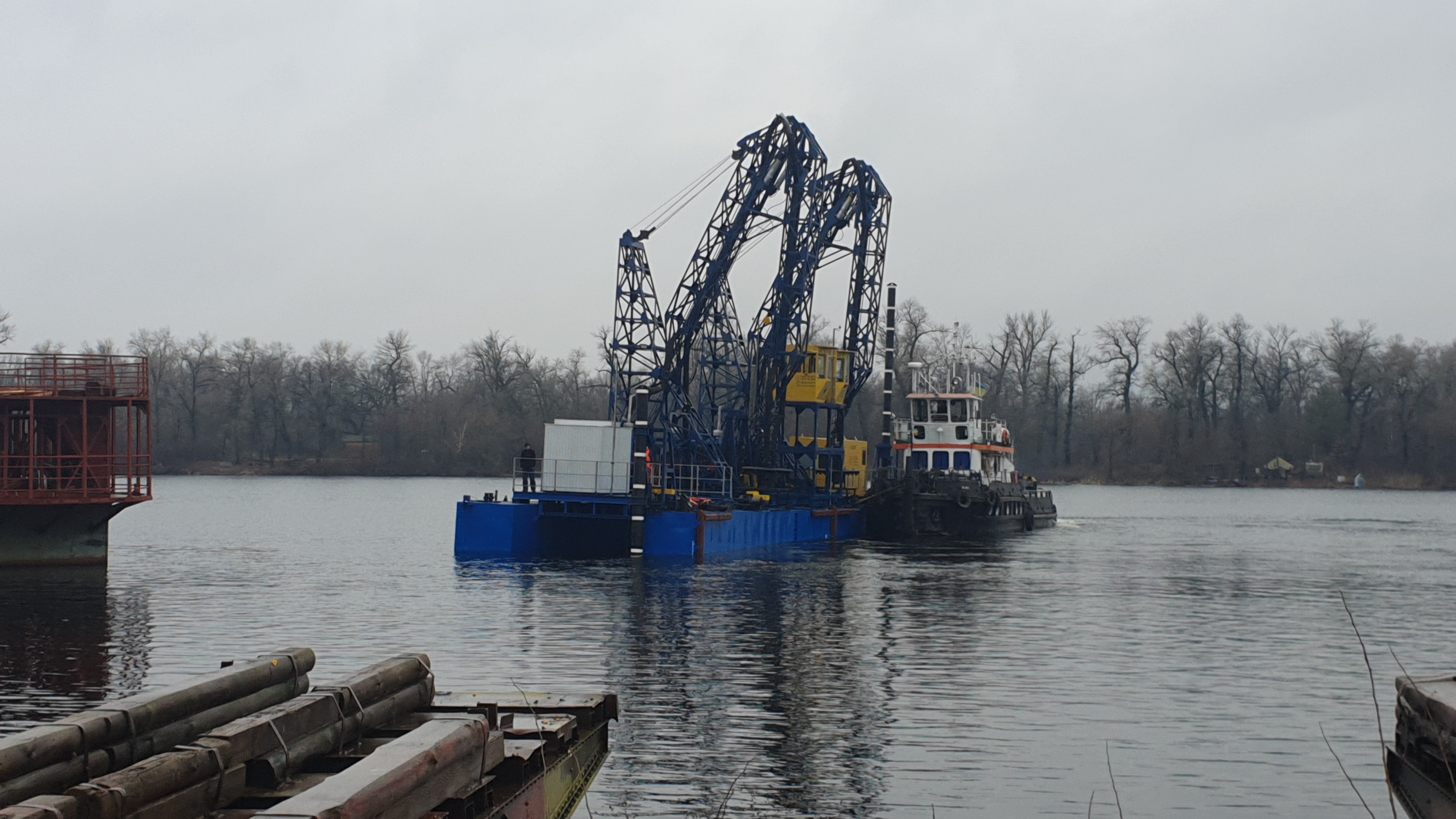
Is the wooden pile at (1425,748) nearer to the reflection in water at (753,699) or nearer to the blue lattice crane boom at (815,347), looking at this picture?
the reflection in water at (753,699)

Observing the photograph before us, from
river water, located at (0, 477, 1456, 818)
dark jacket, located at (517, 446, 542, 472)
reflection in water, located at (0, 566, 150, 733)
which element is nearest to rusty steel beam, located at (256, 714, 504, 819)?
river water, located at (0, 477, 1456, 818)

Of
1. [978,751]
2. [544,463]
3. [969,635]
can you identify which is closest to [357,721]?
[978,751]

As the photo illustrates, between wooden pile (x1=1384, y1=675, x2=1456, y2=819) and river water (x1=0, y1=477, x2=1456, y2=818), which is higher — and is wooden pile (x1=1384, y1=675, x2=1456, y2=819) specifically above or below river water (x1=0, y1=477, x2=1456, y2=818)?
above

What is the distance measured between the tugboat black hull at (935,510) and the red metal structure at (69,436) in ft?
91.6

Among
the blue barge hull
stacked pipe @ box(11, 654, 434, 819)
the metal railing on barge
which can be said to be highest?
the metal railing on barge

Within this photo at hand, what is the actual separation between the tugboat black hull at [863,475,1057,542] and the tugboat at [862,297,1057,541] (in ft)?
0.10

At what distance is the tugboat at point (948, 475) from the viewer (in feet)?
165

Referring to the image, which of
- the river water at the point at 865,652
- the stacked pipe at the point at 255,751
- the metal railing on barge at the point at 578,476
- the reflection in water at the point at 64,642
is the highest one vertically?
the metal railing on barge at the point at 578,476

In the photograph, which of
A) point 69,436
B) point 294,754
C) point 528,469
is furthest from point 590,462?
point 294,754

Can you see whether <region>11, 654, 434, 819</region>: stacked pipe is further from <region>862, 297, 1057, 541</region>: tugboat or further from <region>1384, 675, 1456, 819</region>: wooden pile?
<region>862, 297, 1057, 541</region>: tugboat

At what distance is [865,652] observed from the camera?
69.7ft

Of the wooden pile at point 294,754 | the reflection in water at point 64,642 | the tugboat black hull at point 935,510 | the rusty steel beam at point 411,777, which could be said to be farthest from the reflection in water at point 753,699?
A: the tugboat black hull at point 935,510

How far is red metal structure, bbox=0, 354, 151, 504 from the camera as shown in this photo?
95.5 feet

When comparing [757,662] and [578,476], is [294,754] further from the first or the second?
[578,476]
